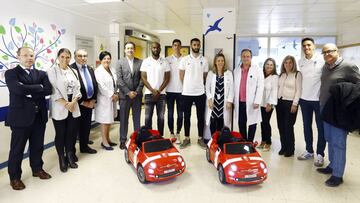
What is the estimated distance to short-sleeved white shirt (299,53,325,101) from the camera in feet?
10.5

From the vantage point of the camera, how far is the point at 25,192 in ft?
8.78

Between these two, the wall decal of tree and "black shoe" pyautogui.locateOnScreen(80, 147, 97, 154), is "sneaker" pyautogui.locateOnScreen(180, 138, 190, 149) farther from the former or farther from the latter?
the wall decal of tree

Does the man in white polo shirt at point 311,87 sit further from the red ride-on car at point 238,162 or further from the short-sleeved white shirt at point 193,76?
the short-sleeved white shirt at point 193,76

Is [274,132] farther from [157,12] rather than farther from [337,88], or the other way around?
[157,12]

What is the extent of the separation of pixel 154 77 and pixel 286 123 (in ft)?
6.50

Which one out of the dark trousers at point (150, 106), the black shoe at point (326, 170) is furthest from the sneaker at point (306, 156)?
the dark trousers at point (150, 106)

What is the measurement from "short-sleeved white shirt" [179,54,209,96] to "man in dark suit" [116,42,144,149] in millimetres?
692

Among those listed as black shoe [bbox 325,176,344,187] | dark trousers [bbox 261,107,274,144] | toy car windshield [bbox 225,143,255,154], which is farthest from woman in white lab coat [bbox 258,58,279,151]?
black shoe [bbox 325,176,344,187]

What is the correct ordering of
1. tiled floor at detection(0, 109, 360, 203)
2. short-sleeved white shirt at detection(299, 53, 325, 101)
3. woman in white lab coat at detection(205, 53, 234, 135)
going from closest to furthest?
tiled floor at detection(0, 109, 360, 203) → short-sleeved white shirt at detection(299, 53, 325, 101) → woman in white lab coat at detection(205, 53, 234, 135)

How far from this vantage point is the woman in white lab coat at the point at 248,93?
141 inches

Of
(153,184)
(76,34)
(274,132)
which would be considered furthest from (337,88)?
(76,34)

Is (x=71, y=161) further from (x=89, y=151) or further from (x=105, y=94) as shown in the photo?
(x=105, y=94)

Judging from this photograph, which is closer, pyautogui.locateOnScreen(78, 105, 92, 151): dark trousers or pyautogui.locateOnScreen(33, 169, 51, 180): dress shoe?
pyautogui.locateOnScreen(33, 169, 51, 180): dress shoe

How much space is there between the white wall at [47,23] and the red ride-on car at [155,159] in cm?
180
